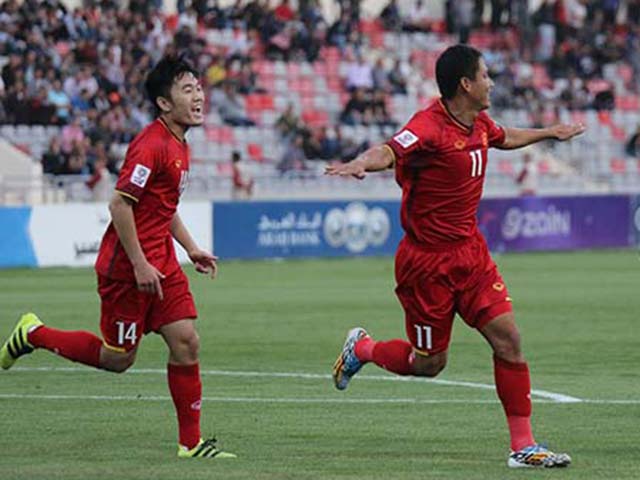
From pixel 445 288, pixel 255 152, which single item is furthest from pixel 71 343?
pixel 255 152

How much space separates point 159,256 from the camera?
9.84m

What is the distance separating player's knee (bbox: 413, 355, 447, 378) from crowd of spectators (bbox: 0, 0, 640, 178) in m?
22.3

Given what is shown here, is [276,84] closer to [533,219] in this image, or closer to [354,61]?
[354,61]

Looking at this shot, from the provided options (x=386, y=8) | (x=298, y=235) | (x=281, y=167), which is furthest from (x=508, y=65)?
(x=298, y=235)

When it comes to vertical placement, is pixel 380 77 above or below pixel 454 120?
below

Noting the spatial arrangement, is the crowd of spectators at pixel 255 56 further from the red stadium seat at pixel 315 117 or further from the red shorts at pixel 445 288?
the red shorts at pixel 445 288

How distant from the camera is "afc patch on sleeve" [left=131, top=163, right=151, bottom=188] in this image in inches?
378

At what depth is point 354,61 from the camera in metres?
40.6

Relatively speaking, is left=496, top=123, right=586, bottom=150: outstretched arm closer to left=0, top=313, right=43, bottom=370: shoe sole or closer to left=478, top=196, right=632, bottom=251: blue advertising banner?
left=0, top=313, right=43, bottom=370: shoe sole

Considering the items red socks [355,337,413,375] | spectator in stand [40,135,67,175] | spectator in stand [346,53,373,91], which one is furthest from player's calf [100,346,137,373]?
spectator in stand [346,53,373,91]

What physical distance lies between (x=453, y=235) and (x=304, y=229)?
2336cm

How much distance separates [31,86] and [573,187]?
12.4m

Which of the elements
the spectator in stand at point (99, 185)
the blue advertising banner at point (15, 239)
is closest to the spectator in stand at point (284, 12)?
the spectator in stand at point (99, 185)

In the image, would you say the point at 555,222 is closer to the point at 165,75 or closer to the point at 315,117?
the point at 315,117
